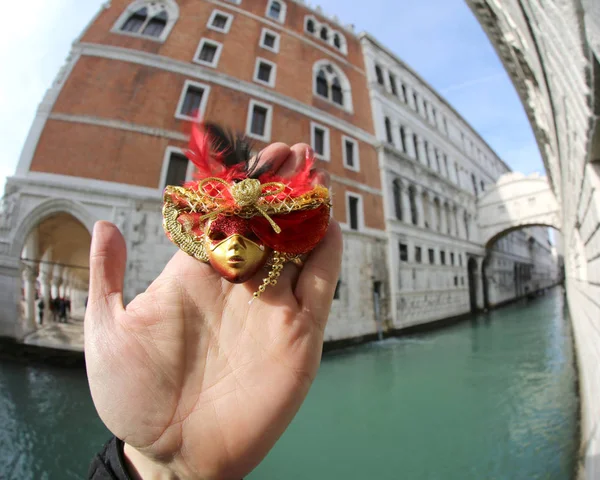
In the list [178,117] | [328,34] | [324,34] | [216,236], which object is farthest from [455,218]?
[216,236]

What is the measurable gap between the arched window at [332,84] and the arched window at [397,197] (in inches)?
177

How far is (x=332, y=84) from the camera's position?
13203 millimetres

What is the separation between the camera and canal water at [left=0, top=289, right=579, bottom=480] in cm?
295

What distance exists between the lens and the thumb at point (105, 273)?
4.03 ft

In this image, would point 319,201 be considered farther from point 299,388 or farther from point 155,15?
point 155,15

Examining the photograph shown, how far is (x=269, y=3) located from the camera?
12656 mm

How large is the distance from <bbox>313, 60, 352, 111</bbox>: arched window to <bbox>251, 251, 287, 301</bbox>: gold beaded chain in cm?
1310

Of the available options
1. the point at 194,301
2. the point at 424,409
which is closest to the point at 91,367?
the point at 194,301

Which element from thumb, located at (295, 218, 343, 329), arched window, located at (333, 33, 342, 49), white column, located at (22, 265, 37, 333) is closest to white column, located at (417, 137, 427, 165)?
arched window, located at (333, 33, 342, 49)

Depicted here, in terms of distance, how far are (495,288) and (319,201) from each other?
86.3ft

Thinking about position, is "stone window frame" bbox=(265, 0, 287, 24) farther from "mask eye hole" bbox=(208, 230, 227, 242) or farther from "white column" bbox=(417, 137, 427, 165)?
"mask eye hole" bbox=(208, 230, 227, 242)

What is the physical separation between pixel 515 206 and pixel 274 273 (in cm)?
2349

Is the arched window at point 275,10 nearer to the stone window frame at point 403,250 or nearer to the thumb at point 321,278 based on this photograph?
the stone window frame at point 403,250

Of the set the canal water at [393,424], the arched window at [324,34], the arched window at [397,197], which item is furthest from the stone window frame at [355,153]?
the canal water at [393,424]
